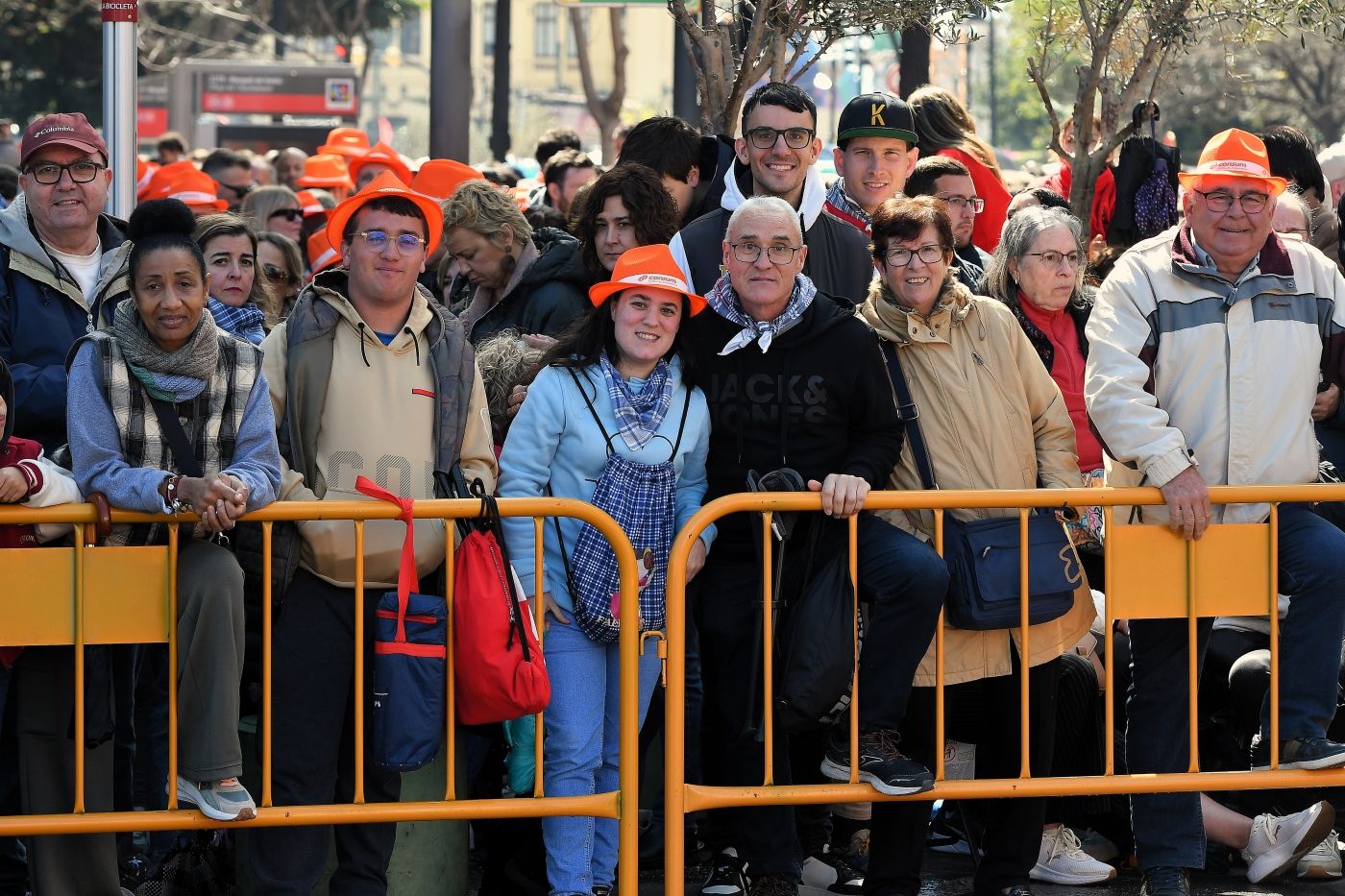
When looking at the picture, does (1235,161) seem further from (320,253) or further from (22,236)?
(320,253)

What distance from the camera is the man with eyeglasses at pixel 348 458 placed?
16.8 ft

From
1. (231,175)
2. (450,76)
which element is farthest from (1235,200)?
(231,175)

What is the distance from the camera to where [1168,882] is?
5.58 m

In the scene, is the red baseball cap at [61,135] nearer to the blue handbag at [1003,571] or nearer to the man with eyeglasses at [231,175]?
the blue handbag at [1003,571]

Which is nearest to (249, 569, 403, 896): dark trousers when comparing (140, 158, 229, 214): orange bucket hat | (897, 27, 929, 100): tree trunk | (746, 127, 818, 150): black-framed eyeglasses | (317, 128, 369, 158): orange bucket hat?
(746, 127, 818, 150): black-framed eyeglasses

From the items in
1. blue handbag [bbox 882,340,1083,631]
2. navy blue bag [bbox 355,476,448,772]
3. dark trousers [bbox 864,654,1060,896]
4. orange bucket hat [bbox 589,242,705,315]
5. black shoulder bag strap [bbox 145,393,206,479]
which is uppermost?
orange bucket hat [bbox 589,242,705,315]

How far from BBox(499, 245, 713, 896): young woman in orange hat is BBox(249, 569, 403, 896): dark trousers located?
0.51 meters

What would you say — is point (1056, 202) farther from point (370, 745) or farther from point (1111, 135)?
point (370, 745)

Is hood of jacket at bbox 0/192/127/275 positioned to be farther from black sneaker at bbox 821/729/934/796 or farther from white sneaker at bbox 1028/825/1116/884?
white sneaker at bbox 1028/825/1116/884

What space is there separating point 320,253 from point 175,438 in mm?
4776

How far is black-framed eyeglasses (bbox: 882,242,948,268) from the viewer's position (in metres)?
5.63

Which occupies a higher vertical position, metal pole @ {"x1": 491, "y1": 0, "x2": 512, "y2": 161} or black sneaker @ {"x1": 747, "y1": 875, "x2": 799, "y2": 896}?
metal pole @ {"x1": 491, "y1": 0, "x2": 512, "y2": 161}

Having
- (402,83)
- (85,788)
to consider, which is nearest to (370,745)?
(85,788)

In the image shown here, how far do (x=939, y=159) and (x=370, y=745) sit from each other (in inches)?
141
